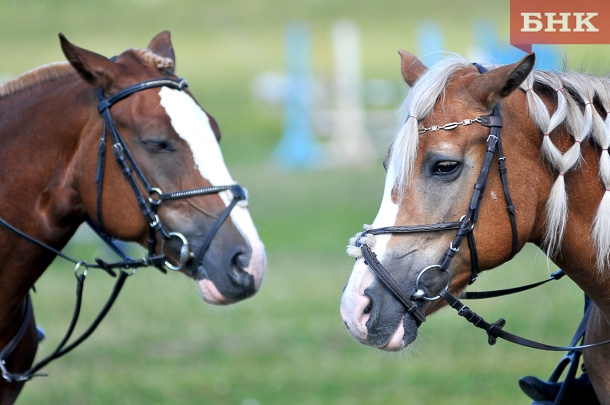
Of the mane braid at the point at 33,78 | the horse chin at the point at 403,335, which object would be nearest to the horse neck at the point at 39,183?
the mane braid at the point at 33,78

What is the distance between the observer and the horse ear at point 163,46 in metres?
4.42

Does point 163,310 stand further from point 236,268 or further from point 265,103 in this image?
point 265,103

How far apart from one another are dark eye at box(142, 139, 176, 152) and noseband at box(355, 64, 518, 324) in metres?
1.13

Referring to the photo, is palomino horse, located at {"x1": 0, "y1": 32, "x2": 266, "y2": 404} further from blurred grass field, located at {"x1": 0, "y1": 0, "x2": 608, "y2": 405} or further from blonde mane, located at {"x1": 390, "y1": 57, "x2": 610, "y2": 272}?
blonde mane, located at {"x1": 390, "y1": 57, "x2": 610, "y2": 272}

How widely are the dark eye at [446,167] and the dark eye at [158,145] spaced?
4.26ft

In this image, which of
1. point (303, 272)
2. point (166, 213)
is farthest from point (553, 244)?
point (303, 272)

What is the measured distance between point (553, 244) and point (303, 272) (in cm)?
Result: 748

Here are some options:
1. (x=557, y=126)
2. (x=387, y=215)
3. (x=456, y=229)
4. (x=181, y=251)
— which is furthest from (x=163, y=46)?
(x=557, y=126)

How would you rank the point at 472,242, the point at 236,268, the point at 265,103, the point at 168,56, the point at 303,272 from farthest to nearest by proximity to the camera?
the point at 265,103, the point at 303,272, the point at 168,56, the point at 236,268, the point at 472,242

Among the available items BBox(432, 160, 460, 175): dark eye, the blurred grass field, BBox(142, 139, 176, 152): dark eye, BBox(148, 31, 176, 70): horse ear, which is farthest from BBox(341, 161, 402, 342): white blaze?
BBox(148, 31, 176, 70): horse ear

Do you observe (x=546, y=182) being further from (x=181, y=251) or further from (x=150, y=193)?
(x=150, y=193)

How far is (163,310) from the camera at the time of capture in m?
9.44

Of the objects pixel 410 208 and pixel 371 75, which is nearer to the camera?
pixel 410 208

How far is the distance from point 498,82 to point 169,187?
158 cm
